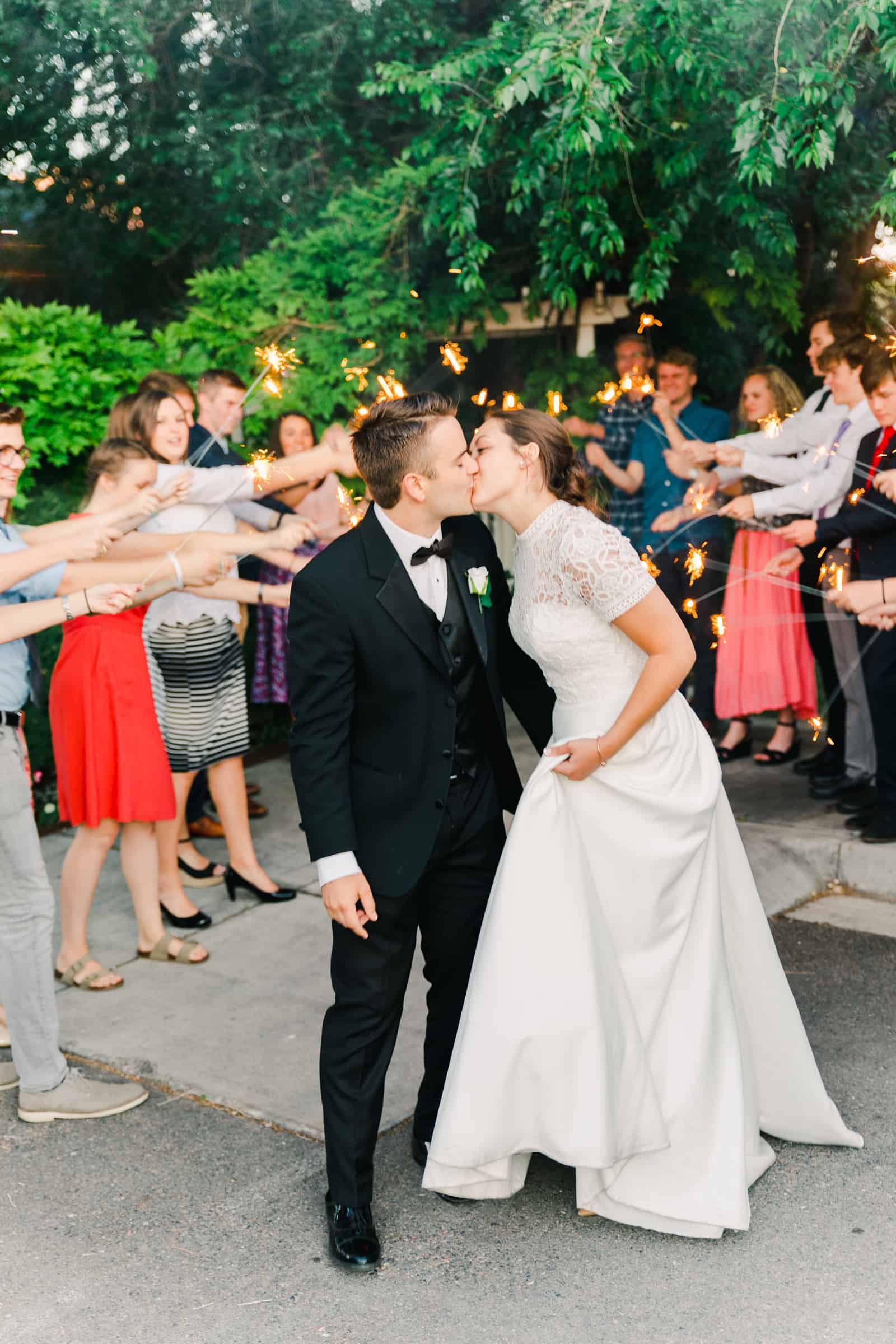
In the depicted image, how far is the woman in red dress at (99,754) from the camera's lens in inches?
193

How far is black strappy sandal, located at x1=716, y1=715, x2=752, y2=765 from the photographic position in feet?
24.0

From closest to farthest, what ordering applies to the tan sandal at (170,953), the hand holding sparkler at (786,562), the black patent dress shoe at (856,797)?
the tan sandal at (170,953) → the hand holding sparkler at (786,562) → the black patent dress shoe at (856,797)

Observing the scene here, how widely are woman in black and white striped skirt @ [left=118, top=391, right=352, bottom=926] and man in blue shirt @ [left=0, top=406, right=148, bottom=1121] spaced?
46.1 inches

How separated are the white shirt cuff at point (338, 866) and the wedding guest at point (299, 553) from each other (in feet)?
12.6

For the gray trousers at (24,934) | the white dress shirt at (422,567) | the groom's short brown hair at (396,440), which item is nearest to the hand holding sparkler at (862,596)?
the white dress shirt at (422,567)

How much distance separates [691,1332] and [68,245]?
7372 millimetres

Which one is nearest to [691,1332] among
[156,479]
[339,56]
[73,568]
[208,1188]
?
[208,1188]

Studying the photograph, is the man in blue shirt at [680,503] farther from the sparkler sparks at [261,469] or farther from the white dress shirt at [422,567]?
the white dress shirt at [422,567]

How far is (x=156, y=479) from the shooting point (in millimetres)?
4902

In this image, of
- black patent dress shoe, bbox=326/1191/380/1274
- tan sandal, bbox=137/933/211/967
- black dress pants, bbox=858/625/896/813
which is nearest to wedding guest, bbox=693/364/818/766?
black dress pants, bbox=858/625/896/813

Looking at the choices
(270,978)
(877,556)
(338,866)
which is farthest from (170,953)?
(877,556)

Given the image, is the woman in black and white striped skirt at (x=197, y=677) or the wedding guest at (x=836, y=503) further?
the wedding guest at (x=836, y=503)

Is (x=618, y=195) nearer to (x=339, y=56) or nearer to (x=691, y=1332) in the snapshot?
(x=339, y=56)

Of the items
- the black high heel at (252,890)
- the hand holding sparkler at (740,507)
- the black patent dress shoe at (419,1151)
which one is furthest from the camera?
the hand holding sparkler at (740,507)
